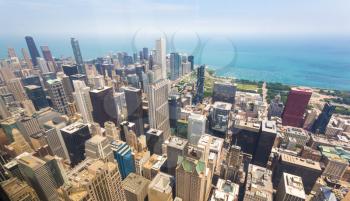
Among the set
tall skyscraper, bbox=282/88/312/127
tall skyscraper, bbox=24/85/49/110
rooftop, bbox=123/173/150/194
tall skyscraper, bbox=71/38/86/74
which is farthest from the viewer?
tall skyscraper, bbox=71/38/86/74

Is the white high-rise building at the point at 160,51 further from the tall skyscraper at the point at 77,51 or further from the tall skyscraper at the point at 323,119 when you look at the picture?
the tall skyscraper at the point at 323,119

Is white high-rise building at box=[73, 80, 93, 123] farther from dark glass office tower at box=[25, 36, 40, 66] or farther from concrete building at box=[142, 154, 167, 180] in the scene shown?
dark glass office tower at box=[25, 36, 40, 66]

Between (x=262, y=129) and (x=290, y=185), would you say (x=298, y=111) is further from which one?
(x=290, y=185)

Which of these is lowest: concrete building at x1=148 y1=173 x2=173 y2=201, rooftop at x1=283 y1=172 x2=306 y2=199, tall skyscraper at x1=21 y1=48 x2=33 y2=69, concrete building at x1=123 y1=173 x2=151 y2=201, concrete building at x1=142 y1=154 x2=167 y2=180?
concrete building at x1=142 y1=154 x2=167 y2=180

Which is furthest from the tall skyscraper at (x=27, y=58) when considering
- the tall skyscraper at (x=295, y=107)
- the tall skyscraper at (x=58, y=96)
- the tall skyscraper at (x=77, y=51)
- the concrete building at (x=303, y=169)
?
the tall skyscraper at (x=295, y=107)

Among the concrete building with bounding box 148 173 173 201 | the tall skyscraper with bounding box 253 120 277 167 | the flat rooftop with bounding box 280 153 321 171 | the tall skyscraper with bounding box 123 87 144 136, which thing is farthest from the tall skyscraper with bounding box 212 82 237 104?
the concrete building with bounding box 148 173 173 201

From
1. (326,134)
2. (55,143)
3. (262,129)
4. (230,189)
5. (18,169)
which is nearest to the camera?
(18,169)

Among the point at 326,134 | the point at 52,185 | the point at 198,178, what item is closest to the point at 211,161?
the point at 198,178
